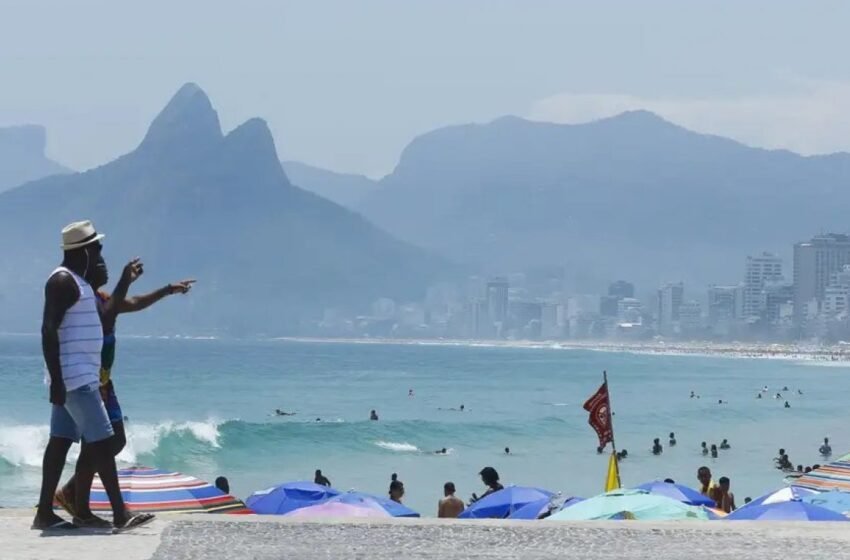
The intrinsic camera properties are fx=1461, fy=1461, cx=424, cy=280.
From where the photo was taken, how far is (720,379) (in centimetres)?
11650

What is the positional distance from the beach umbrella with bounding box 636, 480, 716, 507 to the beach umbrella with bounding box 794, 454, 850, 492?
94 cm

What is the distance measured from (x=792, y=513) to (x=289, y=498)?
5375mm

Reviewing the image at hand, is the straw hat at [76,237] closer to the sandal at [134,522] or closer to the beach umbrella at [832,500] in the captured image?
the sandal at [134,522]

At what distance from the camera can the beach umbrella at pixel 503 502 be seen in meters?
14.1

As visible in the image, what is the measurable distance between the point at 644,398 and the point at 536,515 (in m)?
69.9

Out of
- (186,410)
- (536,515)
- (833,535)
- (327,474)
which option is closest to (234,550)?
(833,535)

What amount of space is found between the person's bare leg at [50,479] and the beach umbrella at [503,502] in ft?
23.1

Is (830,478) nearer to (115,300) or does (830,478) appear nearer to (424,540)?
(424,540)

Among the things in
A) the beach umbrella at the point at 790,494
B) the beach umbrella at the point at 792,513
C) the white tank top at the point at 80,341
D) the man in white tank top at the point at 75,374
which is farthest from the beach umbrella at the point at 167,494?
the beach umbrella at the point at 790,494

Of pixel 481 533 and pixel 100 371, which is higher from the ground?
pixel 100 371

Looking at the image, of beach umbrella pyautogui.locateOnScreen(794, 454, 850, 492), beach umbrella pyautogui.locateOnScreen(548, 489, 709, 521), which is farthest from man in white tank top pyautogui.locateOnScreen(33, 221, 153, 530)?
beach umbrella pyautogui.locateOnScreen(794, 454, 850, 492)

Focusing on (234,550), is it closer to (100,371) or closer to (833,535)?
(100,371)

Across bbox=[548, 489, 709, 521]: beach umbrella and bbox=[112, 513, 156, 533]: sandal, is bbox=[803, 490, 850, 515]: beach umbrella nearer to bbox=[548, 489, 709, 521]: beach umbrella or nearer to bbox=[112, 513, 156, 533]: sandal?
bbox=[548, 489, 709, 521]: beach umbrella

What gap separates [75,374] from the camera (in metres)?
7.25
